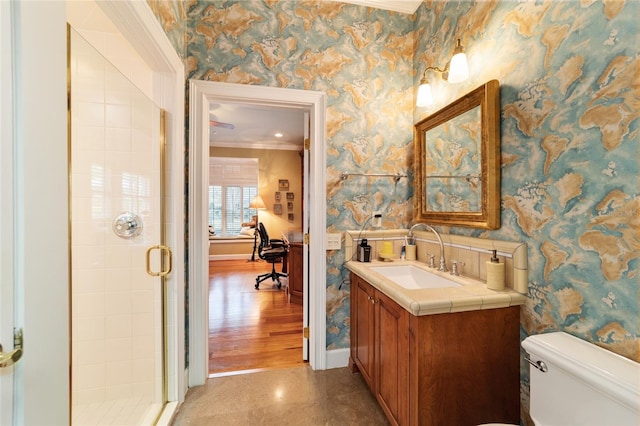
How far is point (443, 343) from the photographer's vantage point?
1.24 meters

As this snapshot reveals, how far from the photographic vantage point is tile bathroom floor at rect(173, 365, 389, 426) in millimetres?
1622

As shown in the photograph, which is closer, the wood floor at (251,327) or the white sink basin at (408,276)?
the white sink basin at (408,276)

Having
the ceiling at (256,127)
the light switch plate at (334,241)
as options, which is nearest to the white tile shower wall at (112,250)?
the light switch plate at (334,241)

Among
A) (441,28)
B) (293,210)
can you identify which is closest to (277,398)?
(441,28)


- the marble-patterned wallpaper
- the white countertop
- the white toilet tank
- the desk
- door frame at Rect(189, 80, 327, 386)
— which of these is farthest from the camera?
the desk

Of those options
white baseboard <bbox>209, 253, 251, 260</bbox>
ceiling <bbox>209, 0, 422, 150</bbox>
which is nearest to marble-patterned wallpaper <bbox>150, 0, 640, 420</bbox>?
ceiling <bbox>209, 0, 422, 150</bbox>

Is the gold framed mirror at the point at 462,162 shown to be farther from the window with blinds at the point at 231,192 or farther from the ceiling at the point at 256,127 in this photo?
the window with blinds at the point at 231,192

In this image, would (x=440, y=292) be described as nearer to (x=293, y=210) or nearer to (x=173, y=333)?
(x=173, y=333)

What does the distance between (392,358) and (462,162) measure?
1.24 m

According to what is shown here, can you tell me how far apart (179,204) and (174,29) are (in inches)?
42.3

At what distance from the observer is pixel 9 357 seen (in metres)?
0.60

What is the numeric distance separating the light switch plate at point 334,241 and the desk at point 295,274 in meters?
1.52

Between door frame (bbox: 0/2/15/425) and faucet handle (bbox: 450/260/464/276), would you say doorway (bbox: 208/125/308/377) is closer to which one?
faucet handle (bbox: 450/260/464/276)

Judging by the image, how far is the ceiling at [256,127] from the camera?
3.99 meters
